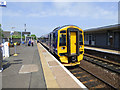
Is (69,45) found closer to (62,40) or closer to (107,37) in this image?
(62,40)

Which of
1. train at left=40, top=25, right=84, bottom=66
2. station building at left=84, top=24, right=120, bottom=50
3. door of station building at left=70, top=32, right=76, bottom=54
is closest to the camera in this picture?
train at left=40, top=25, right=84, bottom=66

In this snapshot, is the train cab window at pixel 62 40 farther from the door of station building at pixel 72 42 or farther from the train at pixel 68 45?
the door of station building at pixel 72 42

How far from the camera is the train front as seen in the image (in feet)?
20.1

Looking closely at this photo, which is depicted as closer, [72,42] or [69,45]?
[69,45]

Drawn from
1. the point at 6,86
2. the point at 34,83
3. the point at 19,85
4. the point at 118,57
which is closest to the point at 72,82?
the point at 34,83

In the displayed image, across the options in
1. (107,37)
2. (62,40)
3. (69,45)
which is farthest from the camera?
(107,37)

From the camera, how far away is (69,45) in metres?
6.07

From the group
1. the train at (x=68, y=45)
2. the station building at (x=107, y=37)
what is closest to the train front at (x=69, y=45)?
the train at (x=68, y=45)

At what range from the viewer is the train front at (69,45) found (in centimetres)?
611

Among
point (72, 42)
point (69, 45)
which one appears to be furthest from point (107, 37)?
point (69, 45)

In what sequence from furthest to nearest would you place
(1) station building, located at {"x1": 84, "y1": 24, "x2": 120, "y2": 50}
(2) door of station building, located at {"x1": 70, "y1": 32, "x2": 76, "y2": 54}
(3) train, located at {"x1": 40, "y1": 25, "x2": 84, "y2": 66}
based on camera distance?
1. (1) station building, located at {"x1": 84, "y1": 24, "x2": 120, "y2": 50}
2. (2) door of station building, located at {"x1": 70, "y1": 32, "x2": 76, "y2": 54}
3. (3) train, located at {"x1": 40, "y1": 25, "x2": 84, "y2": 66}

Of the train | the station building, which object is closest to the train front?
the train

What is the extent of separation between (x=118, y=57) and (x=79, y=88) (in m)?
7.89

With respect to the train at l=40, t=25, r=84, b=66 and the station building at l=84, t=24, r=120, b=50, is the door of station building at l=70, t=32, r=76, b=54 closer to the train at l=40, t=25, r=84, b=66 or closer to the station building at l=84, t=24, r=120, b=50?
the train at l=40, t=25, r=84, b=66
